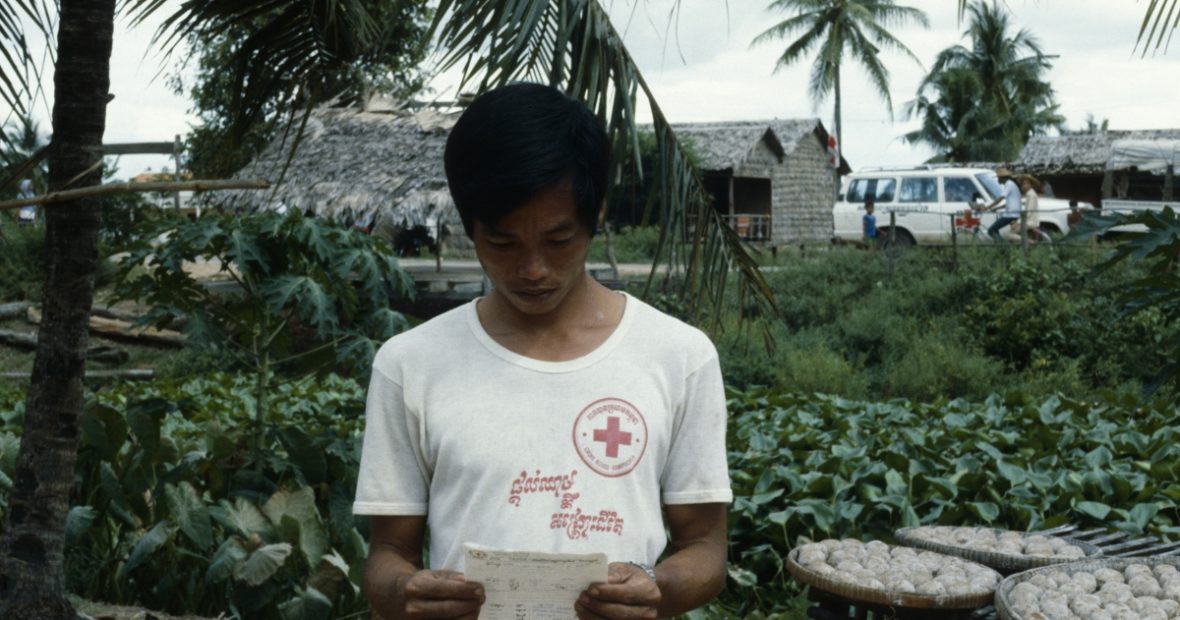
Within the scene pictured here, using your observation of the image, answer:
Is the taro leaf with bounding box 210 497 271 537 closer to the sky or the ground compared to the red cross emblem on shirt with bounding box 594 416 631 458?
closer to the ground

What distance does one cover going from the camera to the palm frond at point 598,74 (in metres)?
3.65

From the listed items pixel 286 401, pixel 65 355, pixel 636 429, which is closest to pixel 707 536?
pixel 636 429

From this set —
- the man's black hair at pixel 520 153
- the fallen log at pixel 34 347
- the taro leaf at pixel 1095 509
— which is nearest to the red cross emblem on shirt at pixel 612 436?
the man's black hair at pixel 520 153

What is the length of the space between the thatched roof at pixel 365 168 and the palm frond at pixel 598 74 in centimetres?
1019

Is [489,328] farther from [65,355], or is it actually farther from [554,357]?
[65,355]

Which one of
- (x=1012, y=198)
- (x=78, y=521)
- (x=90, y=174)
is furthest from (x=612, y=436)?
(x=1012, y=198)

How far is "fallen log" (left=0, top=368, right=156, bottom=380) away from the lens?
12.8 meters

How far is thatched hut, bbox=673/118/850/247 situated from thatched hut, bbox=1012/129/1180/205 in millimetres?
4506

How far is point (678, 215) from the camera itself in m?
4.03

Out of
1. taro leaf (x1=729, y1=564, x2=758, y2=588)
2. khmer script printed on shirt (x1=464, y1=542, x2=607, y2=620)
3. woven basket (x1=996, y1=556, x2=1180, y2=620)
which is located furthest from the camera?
taro leaf (x1=729, y1=564, x2=758, y2=588)

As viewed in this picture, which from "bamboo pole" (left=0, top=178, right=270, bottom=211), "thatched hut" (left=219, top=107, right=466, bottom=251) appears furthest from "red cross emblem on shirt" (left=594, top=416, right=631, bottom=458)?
"thatched hut" (left=219, top=107, right=466, bottom=251)

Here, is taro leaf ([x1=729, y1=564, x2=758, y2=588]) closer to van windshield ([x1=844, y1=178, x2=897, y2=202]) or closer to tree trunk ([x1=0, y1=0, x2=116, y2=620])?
tree trunk ([x1=0, y1=0, x2=116, y2=620])

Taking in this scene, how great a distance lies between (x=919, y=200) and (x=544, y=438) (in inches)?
809

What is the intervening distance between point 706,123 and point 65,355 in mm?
26121
